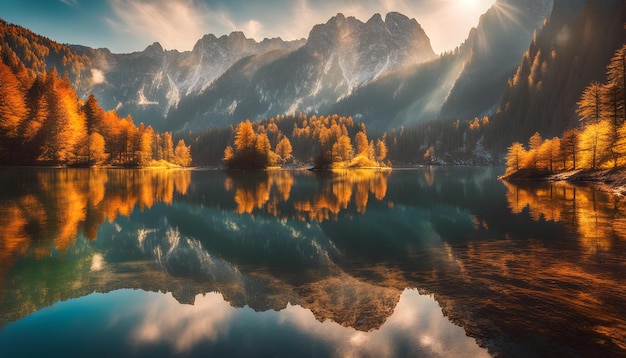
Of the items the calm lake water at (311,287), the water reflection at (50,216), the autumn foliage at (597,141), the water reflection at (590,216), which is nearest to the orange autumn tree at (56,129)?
the water reflection at (50,216)

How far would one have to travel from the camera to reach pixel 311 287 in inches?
473

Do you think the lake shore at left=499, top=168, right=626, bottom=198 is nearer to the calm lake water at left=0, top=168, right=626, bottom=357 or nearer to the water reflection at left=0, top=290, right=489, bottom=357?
the calm lake water at left=0, top=168, right=626, bottom=357

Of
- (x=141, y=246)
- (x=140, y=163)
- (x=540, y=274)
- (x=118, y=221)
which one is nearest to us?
(x=540, y=274)

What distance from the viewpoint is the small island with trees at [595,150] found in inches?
2199

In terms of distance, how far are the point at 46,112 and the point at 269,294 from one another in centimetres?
11178

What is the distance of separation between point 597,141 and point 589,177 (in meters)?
6.20

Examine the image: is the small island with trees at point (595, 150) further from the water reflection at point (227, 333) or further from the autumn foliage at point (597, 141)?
the water reflection at point (227, 333)

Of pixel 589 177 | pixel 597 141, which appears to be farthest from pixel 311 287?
pixel 597 141

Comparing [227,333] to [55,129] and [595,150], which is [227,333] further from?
[55,129]

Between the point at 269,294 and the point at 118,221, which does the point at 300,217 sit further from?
the point at 269,294

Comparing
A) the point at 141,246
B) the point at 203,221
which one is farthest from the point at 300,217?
the point at 141,246

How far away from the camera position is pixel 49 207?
27.8 metres

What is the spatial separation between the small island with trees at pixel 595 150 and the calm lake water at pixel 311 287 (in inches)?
1587

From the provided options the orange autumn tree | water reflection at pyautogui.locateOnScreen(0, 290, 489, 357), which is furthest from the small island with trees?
the orange autumn tree
